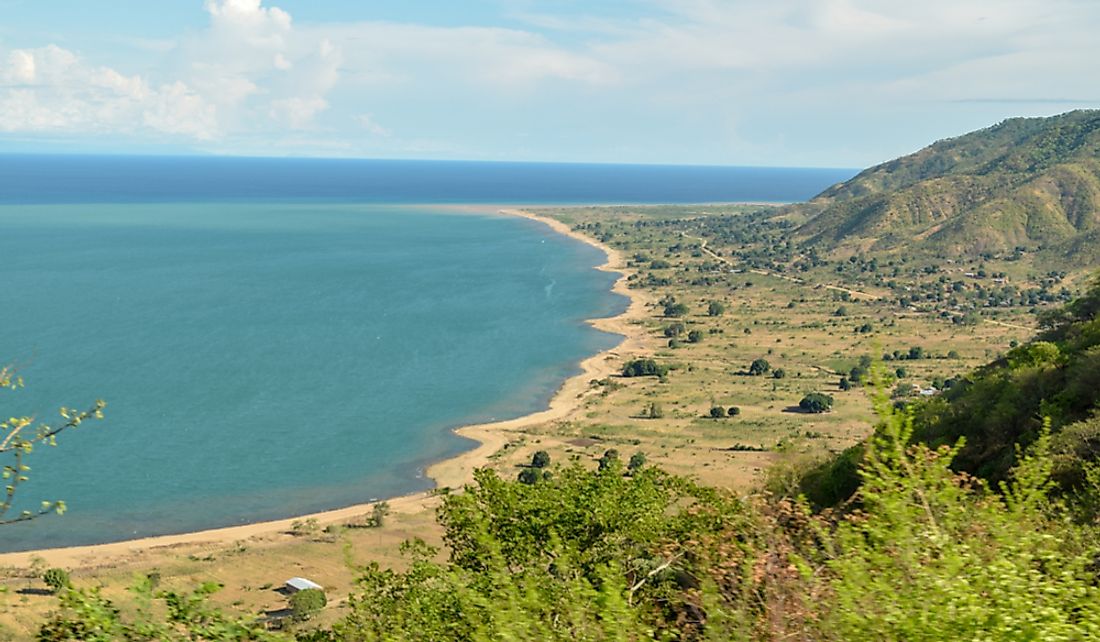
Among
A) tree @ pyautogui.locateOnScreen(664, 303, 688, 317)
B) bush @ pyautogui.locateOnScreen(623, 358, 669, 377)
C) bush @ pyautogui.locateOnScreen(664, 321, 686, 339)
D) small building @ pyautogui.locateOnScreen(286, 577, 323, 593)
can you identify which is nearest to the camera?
small building @ pyautogui.locateOnScreen(286, 577, 323, 593)

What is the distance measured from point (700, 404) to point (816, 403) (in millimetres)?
11277

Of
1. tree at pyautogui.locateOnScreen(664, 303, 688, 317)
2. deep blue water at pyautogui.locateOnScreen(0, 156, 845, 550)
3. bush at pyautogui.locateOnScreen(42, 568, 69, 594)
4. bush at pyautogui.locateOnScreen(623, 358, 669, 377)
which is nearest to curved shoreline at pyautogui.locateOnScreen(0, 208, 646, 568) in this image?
deep blue water at pyautogui.locateOnScreen(0, 156, 845, 550)

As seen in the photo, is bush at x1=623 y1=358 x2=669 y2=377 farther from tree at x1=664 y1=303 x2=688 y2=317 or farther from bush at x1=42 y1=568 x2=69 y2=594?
bush at x1=42 y1=568 x2=69 y2=594

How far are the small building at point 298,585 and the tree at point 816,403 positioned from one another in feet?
175

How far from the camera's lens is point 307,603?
1683 inches

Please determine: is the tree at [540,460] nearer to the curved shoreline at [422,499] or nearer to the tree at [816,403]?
the curved shoreline at [422,499]

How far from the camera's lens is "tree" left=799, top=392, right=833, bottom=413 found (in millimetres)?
84625

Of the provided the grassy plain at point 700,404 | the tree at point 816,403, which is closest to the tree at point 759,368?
the grassy plain at point 700,404

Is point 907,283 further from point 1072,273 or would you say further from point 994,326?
point 994,326

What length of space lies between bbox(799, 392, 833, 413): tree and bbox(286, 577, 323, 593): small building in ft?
175

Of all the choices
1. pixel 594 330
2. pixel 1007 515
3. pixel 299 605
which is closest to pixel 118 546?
pixel 299 605

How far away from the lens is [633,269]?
189 m

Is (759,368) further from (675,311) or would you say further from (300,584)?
(300,584)

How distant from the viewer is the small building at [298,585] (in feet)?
151
